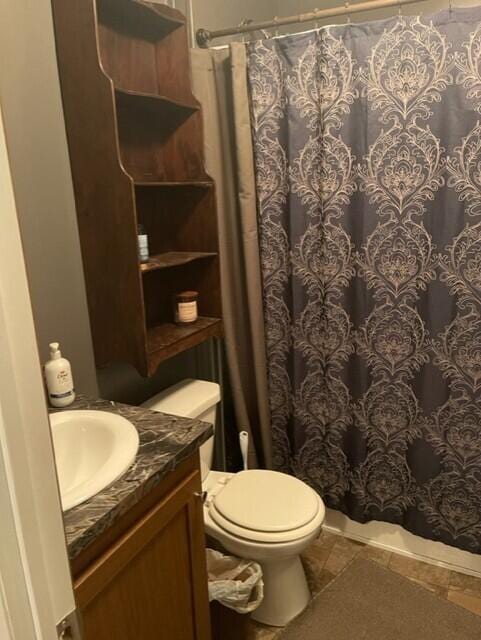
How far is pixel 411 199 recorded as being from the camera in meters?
1.72

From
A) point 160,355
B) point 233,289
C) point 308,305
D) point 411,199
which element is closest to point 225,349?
point 233,289

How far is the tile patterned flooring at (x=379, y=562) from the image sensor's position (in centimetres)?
183

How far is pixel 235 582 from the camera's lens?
1.51 metres

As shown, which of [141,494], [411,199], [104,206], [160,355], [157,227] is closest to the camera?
[141,494]

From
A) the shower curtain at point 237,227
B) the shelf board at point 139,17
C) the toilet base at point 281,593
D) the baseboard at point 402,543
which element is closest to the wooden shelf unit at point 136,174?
the shelf board at point 139,17

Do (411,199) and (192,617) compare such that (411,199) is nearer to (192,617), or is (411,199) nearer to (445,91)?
(445,91)

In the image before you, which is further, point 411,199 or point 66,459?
point 411,199

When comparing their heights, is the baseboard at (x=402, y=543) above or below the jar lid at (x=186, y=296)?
below

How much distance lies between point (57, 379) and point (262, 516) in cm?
78

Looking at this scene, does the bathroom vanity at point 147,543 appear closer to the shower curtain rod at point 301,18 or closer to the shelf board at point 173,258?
the shelf board at point 173,258

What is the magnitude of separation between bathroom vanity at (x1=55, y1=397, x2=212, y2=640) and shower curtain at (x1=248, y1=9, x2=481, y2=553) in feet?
2.88

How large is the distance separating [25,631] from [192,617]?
2.90ft

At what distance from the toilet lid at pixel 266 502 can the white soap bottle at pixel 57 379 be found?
66cm

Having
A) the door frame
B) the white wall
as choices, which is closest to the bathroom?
the white wall
